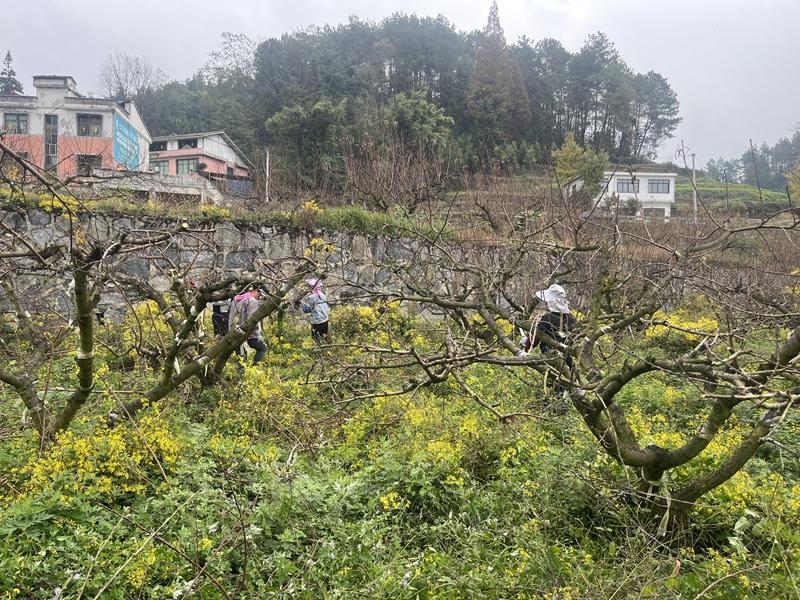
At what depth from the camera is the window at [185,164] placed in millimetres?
28688

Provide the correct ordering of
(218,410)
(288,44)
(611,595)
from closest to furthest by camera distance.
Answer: (611,595) < (218,410) < (288,44)

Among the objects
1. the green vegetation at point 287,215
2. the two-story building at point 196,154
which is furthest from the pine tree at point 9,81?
the green vegetation at point 287,215

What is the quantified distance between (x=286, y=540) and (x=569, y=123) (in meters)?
41.8

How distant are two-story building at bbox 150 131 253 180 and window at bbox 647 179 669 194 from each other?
83.1 ft

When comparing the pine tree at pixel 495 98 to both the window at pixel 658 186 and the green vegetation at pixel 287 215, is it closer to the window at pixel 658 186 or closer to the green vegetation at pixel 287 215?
the window at pixel 658 186

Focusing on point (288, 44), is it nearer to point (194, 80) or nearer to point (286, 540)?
point (194, 80)

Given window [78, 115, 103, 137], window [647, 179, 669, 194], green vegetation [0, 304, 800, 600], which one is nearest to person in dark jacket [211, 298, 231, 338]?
green vegetation [0, 304, 800, 600]

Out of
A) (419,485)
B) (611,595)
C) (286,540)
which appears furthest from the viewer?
(419,485)

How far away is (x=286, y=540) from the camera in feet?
9.27

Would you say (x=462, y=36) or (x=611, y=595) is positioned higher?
(x=462, y=36)

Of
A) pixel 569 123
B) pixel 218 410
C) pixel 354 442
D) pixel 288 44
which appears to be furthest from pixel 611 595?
pixel 569 123

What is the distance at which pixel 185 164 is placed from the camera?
29172mm

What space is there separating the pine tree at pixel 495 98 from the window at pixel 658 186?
9032 millimetres

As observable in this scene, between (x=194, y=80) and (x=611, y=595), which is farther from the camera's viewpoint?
(x=194, y=80)
